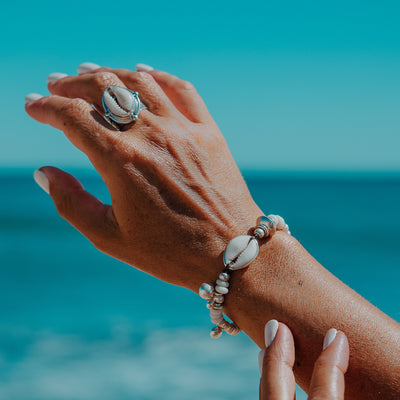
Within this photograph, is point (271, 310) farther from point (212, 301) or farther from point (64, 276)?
point (64, 276)

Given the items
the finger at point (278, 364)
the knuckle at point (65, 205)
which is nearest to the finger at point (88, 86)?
the knuckle at point (65, 205)

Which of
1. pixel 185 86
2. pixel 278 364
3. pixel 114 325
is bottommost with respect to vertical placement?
pixel 278 364

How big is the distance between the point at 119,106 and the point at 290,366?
2.62ft

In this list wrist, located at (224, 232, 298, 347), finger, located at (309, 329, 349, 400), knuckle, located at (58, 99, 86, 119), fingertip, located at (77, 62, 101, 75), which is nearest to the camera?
finger, located at (309, 329, 349, 400)

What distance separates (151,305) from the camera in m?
9.32

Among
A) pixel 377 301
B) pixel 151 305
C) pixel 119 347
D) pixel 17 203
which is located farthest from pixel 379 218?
pixel 17 203

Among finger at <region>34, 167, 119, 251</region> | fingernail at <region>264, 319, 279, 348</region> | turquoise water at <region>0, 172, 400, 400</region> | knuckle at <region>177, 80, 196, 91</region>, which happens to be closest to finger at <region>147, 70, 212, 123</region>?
knuckle at <region>177, 80, 196, 91</region>

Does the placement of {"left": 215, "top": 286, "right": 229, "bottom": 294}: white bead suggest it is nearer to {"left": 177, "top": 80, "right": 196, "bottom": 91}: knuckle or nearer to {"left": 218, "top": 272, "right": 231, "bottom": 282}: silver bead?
{"left": 218, "top": 272, "right": 231, "bottom": 282}: silver bead

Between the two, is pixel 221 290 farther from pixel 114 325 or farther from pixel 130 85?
pixel 114 325

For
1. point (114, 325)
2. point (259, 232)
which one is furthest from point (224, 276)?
point (114, 325)

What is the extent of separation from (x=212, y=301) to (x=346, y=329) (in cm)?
32

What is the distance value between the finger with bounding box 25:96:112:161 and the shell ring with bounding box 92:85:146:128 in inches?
1.2

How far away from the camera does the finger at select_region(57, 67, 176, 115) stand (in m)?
1.43

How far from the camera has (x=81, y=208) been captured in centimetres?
135
